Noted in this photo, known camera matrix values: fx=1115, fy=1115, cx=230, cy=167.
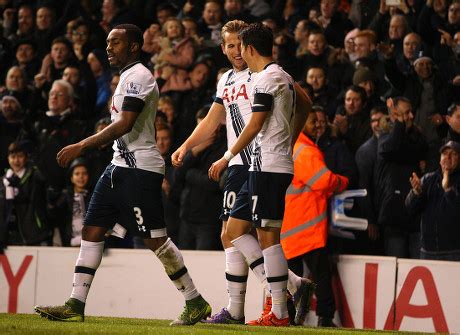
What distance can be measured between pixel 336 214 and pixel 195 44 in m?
4.95

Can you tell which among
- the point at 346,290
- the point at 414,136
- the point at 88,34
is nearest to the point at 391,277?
the point at 346,290

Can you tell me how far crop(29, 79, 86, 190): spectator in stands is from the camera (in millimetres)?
14609

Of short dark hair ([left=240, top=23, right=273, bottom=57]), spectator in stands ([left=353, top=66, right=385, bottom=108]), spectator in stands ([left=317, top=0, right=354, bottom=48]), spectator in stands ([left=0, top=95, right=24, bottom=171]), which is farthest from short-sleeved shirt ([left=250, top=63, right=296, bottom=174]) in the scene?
spectator in stands ([left=0, top=95, right=24, bottom=171])

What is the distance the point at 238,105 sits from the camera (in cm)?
957

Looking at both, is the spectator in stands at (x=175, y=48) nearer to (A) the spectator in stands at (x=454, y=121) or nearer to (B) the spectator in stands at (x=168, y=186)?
(B) the spectator in stands at (x=168, y=186)

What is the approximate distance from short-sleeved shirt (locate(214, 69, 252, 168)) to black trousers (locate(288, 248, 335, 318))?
2.10m

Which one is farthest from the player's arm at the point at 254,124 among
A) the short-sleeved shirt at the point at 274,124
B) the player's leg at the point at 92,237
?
the player's leg at the point at 92,237

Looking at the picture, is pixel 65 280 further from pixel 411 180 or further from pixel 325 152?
pixel 411 180

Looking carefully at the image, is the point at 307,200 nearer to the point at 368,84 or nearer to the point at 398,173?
the point at 398,173

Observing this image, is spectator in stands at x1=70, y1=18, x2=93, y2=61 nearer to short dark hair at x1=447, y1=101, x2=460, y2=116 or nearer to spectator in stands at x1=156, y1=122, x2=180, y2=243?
spectator in stands at x1=156, y1=122, x2=180, y2=243

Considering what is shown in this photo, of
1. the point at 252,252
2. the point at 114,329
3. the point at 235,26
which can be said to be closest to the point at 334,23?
the point at 235,26

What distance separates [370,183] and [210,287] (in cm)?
213

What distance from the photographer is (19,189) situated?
14133mm

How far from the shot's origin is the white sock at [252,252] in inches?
369
